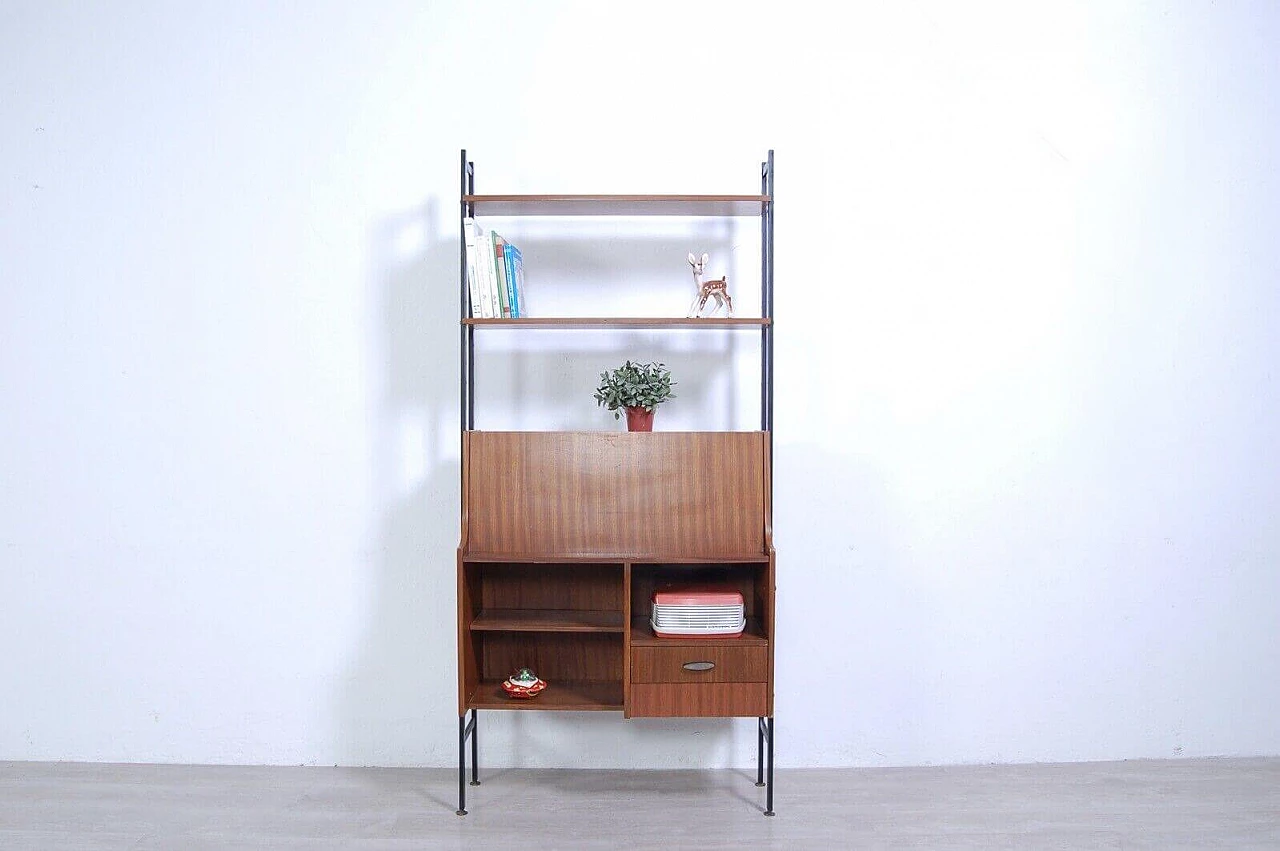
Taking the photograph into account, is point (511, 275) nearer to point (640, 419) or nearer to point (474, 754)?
point (640, 419)

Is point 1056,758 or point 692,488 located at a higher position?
point 692,488

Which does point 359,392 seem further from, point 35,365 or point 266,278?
point 35,365

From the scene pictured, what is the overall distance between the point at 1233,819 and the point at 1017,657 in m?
0.70

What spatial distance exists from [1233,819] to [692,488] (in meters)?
1.77

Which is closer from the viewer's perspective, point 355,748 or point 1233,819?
point 1233,819

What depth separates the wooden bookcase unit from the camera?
8.48 feet

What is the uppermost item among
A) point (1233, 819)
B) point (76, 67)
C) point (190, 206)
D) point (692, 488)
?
point (76, 67)

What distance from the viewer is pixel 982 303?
302 centimetres

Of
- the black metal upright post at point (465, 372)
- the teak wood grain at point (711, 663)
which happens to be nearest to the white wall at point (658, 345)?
the black metal upright post at point (465, 372)

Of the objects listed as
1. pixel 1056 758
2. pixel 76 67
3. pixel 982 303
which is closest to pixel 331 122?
pixel 76 67

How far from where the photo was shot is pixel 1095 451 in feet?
9.96

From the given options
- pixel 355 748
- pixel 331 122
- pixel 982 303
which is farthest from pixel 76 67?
pixel 982 303

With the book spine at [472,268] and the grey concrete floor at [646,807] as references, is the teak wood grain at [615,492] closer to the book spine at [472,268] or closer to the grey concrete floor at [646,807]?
the book spine at [472,268]

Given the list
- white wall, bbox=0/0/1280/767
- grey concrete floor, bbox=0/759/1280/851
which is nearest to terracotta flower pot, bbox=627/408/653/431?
white wall, bbox=0/0/1280/767
